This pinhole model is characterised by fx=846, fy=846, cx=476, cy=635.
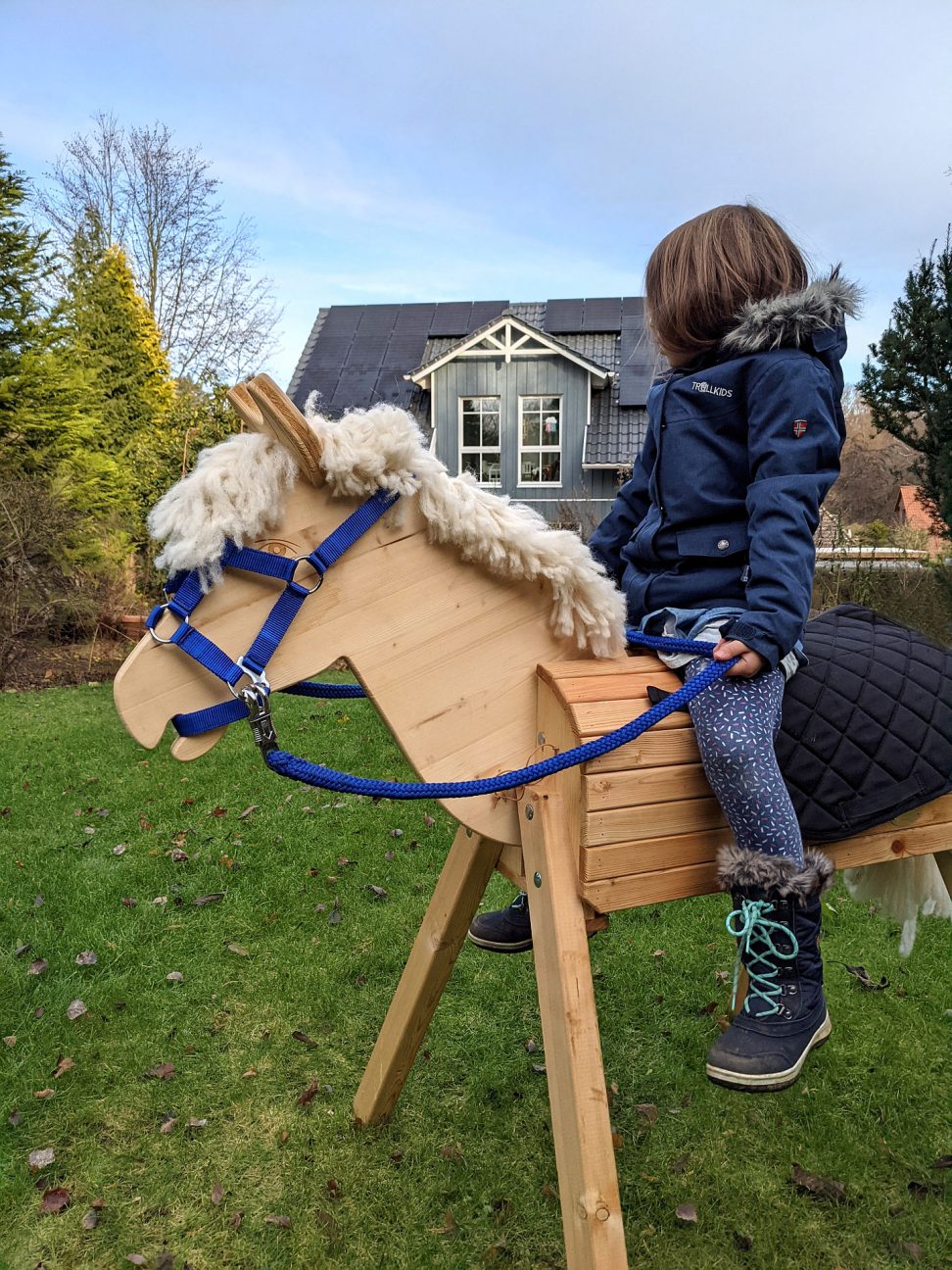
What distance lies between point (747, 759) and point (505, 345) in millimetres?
17203

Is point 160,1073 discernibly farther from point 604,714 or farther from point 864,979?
point 864,979

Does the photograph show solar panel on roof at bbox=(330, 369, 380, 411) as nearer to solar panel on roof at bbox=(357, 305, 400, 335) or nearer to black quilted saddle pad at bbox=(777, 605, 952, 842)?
solar panel on roof at bbox=(357, 305, 400, 335)

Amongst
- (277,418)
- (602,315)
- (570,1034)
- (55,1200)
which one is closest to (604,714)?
(570,1034)

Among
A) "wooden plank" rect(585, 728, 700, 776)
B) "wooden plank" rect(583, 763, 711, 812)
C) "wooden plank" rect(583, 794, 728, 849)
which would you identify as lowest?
"wooden plank" rect(583, 794, 728, 849)

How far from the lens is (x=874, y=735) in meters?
2.09

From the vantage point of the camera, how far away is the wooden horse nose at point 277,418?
1.57 metres

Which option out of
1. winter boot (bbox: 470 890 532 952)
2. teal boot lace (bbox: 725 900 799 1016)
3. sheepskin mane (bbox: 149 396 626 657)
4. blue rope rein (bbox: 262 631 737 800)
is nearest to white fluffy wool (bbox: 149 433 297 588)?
sheepskin mane (bbox: 149 396 626 657)

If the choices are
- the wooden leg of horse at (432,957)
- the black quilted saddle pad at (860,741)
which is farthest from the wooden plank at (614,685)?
the wooden leg of horse at (432,957)

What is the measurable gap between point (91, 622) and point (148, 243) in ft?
48.0

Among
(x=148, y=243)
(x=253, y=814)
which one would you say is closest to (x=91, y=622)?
(x=253, y=814)

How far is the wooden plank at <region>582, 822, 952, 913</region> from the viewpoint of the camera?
181cm

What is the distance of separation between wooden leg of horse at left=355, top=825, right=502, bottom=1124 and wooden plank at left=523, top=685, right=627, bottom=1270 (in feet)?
1.66

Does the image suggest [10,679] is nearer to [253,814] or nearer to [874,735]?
[253,814]

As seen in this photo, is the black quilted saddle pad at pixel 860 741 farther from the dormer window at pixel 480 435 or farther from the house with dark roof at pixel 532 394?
the dormer window at pixel 480 435
